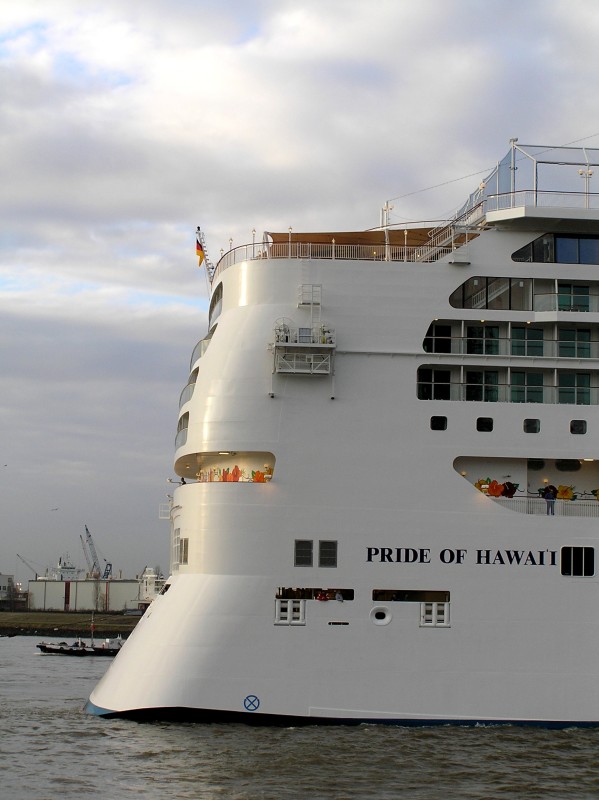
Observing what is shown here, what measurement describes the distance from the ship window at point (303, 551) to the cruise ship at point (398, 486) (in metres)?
0.04

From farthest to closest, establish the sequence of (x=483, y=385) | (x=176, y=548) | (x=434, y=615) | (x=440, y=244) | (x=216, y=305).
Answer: (x=216, y=305) < (x=440, y=244) < (x=176, y=548) < (x=483, y=385) < (x=434, y=615)

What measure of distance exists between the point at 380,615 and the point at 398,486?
252 centimetres

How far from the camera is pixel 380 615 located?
67.8 feet

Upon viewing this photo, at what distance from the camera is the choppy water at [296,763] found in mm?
16875

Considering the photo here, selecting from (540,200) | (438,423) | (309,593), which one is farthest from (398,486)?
(540,200)

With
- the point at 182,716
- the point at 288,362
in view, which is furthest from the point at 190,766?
the point at 288,362

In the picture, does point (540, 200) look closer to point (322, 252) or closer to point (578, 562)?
point (322, 252)

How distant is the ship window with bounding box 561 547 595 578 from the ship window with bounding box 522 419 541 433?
248cm

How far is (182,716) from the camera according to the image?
20.0 m

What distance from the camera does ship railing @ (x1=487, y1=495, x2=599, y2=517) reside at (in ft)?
71.4

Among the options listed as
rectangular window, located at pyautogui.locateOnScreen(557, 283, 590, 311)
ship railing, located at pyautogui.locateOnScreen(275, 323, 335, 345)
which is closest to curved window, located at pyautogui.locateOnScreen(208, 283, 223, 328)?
ship railing, located at pyautogui.locateOnScreen(275, 323, 335, 345)

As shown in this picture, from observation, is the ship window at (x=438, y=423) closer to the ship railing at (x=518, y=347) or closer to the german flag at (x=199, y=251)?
the ship railing at (x=518, y=347)

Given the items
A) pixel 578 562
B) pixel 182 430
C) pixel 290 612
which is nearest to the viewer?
pixel 290 612

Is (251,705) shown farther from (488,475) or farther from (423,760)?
(488,475)
